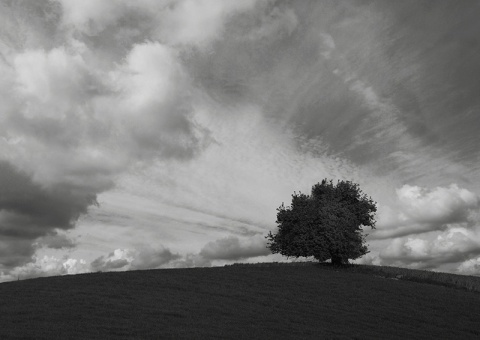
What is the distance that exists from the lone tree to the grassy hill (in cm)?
1050

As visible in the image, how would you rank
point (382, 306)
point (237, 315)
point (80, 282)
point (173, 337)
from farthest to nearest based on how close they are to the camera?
point (80, 282), point (382, 306), point (237, 315), point (173, 337)

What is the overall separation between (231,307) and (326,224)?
33.2m

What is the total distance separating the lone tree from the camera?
2596 inches

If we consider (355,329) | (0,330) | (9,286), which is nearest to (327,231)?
(355,329)

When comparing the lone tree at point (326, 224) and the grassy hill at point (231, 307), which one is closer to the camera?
the grassy hill at point (231, 307)

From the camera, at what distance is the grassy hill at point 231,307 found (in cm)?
2842

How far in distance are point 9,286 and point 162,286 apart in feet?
53.8

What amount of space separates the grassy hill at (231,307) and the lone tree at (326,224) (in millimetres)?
10503

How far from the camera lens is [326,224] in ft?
217

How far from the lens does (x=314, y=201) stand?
71.9 meters

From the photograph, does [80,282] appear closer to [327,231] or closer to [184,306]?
[184,306]

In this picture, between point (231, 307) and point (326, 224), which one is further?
point (326, 224)

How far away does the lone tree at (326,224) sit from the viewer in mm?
65938

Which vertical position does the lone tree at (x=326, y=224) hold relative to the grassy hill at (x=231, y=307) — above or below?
above
